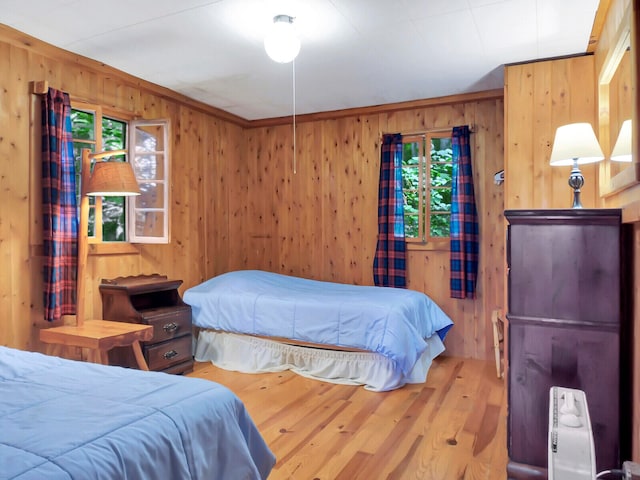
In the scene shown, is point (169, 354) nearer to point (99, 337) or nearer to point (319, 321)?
point (99, 337)

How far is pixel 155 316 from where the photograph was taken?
10.9 ft

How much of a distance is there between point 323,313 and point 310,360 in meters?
0.43

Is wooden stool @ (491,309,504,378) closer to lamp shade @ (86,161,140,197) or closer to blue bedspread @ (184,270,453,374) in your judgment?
blue bedspread @ (184,270,453,374)

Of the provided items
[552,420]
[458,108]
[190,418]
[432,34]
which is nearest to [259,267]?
[458,108]

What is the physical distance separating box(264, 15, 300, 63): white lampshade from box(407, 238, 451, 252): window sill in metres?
2.38

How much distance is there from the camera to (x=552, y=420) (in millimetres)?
1070

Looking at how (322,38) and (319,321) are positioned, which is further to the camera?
(319,321)

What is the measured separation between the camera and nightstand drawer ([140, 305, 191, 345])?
330 cm

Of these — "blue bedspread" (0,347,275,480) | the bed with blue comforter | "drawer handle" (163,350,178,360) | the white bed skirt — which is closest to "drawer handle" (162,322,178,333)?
"drawer handle" (163,350,178,360)

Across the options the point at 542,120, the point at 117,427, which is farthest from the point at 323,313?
the point at 117,427

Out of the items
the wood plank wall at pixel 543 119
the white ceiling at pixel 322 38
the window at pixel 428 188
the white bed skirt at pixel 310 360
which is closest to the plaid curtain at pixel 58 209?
the white ceiling at pixel 322 38

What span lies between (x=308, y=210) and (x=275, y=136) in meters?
0.94

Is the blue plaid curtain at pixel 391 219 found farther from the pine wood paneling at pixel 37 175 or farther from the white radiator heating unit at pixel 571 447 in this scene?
the white radiator heating unit at pixel 571 447

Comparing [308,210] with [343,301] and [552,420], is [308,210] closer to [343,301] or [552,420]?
[343,301]
